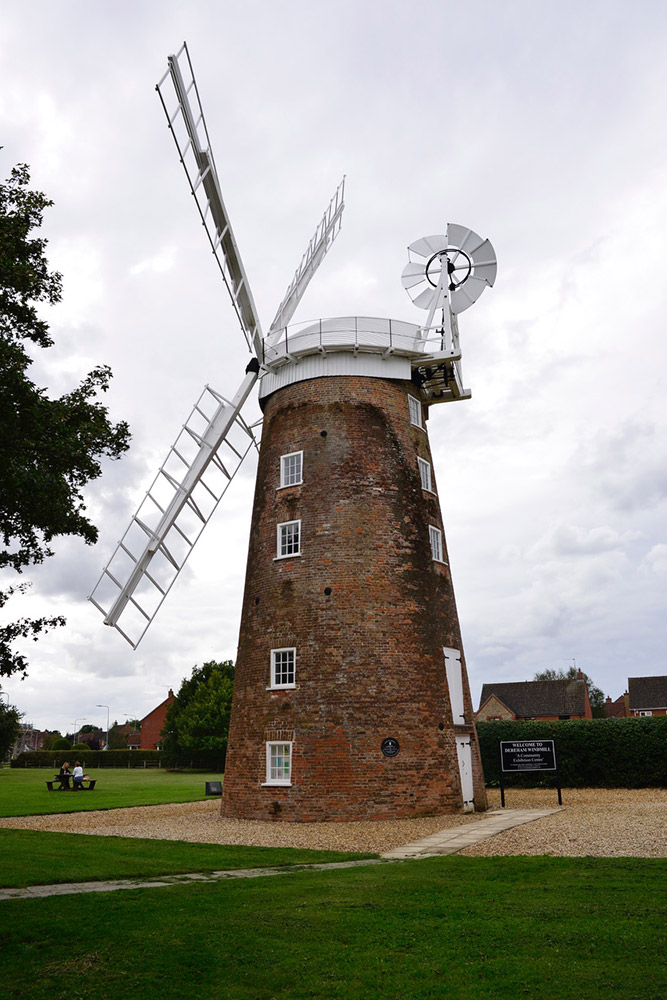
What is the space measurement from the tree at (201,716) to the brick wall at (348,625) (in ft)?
106

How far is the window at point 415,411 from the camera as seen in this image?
23538mm

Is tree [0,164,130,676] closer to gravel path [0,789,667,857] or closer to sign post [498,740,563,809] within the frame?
gravel path [0,789,667,857]

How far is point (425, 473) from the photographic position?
23.5 metres

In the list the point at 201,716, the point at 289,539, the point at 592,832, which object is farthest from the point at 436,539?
the point at 201,716

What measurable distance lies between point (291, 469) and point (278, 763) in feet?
A: 25.5

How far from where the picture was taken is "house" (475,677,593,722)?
6850 cm

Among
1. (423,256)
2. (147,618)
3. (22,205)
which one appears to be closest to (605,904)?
(22,205)

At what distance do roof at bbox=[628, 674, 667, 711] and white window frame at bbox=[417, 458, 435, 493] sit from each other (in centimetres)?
5742

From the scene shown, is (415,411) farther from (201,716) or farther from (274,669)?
(201,716)

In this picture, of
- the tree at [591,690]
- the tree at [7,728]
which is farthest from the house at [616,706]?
the tree at [7,728]

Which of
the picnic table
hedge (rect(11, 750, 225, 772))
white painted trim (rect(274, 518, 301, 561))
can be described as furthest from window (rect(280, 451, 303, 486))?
hedge (rect(11, 750, 225, 772))

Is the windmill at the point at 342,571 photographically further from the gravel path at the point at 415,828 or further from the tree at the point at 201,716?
the tree at the point at 201,716

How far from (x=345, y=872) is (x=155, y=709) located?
87391 millimetres

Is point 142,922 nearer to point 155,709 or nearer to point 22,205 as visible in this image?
point 22,205
